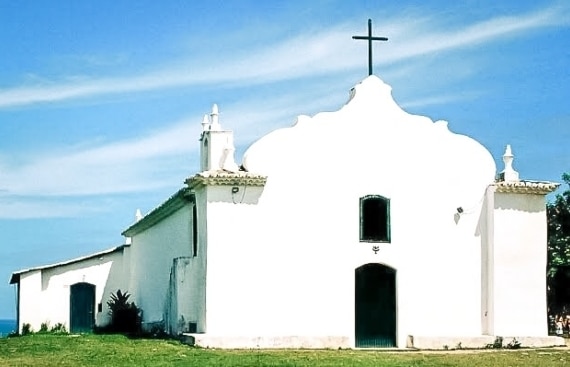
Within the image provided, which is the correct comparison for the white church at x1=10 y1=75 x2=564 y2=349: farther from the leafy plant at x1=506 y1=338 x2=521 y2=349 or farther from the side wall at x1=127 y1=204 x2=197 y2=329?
the side wall at x1=127 y1=204 x2=197 y2=329

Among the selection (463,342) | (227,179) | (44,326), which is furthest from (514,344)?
(44,326)

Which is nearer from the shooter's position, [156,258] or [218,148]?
[218,148]

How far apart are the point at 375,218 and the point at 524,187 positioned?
13.1 ft

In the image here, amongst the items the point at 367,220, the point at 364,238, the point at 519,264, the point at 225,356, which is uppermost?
the point at 367,220

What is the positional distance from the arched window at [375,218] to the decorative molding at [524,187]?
297 centimetres

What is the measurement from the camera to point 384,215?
1046 inches

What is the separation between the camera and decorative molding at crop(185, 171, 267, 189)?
25266 millimetres

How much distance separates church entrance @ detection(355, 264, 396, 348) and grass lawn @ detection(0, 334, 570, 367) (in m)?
1.79

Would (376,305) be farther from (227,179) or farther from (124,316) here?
(124,316)

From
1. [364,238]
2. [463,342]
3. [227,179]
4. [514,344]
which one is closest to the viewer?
[227,179]

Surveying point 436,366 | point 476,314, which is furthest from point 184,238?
point 436,366

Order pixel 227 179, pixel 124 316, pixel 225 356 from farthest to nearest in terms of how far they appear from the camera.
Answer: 1. pixel 124 316
2. pixel 227 179
3. pixel 225 356

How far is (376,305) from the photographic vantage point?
2670cm

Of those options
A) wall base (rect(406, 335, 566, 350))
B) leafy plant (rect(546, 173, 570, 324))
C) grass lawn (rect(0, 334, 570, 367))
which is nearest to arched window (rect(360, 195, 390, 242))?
wall base (rect(406, 335, 566, 350))
